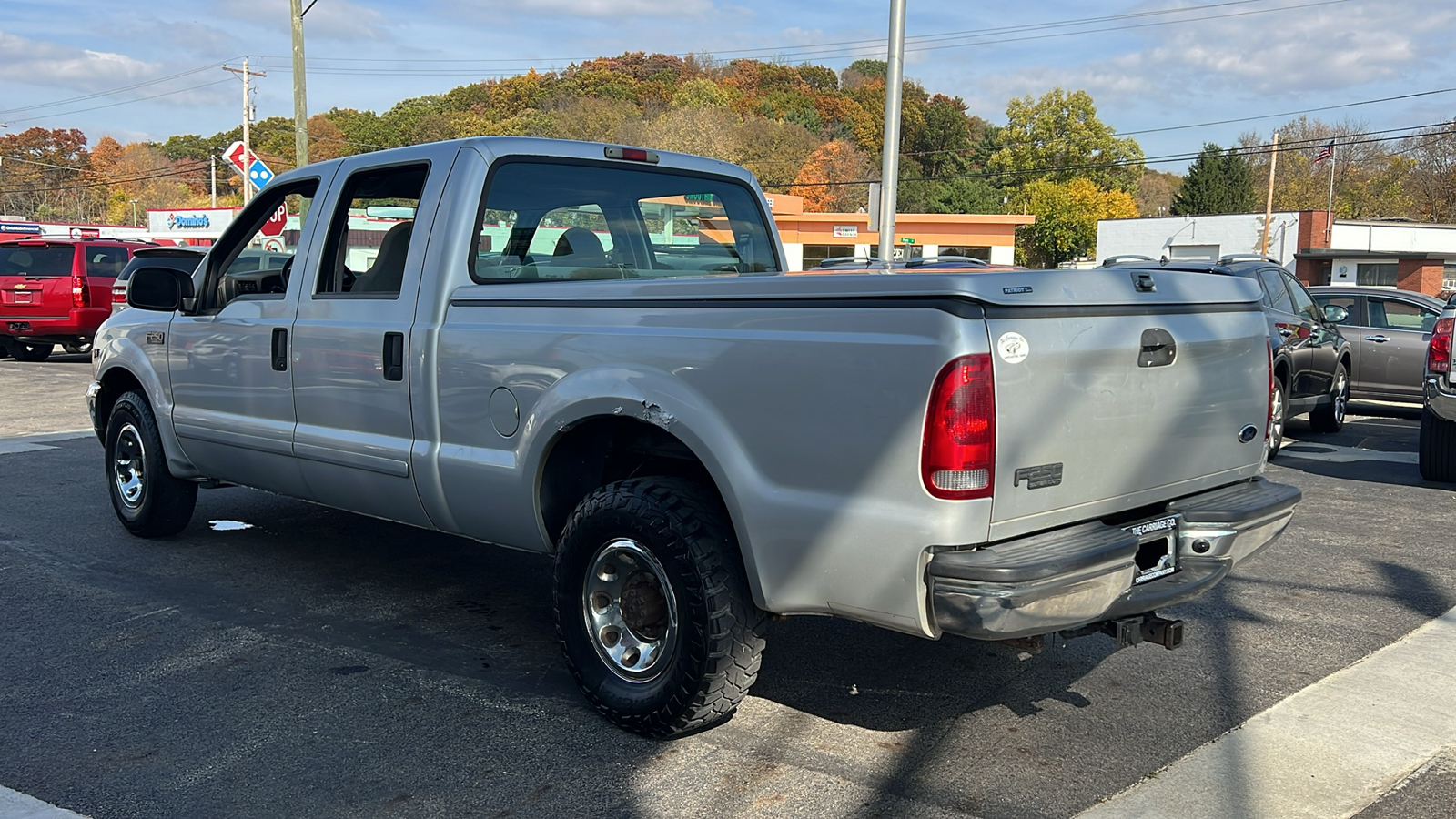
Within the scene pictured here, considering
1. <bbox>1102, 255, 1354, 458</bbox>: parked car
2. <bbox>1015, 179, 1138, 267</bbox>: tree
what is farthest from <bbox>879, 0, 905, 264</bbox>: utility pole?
<bbox>1015, 179, 1138, 267</bbox>: tree

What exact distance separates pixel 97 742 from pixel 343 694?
2.62 ft

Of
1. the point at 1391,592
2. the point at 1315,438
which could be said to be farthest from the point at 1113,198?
the point at 1391,592

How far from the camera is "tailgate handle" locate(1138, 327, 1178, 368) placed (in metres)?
3.56

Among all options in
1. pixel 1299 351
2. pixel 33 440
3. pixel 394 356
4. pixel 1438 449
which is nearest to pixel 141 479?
pixel 394 356

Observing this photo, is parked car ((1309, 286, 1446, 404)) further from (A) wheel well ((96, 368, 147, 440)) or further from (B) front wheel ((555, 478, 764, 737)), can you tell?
(A) wheel well ((96, 368, 147, 440))

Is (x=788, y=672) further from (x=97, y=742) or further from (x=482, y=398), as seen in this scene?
(x=97, y=742)

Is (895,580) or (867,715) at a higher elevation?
(895,580)

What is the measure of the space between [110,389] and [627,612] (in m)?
4.50

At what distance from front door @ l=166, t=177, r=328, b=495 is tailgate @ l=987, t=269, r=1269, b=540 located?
11.3ft

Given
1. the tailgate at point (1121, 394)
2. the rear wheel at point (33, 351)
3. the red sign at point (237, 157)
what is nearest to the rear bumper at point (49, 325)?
the rear wheel at point (33, 351)

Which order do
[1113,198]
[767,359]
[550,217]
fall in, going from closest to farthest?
1. [767,359]
2. [550,217]
3. [1113,198]

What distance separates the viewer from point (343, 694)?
4258mm

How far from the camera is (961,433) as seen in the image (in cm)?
309

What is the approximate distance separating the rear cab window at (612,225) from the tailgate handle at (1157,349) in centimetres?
190
